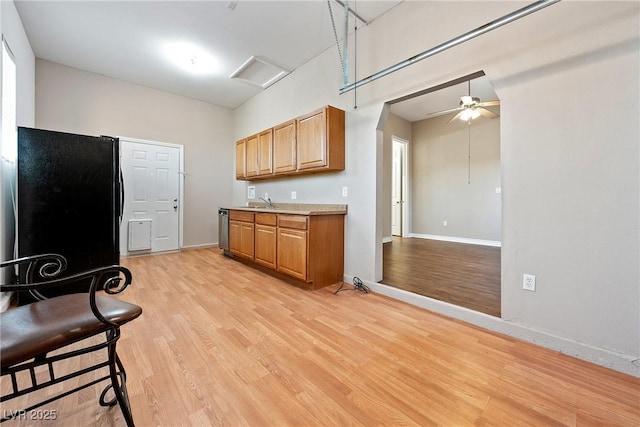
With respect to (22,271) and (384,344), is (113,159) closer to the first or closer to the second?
(22,271)

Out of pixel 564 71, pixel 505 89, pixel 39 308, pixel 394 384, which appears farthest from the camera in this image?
pixel 505 89

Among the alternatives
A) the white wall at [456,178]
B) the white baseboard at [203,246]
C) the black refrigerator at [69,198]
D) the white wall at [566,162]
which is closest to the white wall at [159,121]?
the white baseboard at [203,246]

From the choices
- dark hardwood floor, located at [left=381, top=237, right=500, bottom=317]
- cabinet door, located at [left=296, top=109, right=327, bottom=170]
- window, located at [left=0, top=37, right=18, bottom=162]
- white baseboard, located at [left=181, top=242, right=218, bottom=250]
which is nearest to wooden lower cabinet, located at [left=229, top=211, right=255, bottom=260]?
cabinet door, located at [left=296, top=109, right=327, bottom=170]

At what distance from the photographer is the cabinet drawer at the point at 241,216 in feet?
12.5

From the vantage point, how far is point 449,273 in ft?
10.9

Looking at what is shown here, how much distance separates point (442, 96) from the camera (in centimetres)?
503

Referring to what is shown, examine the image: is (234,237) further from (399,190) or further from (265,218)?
(399,190)

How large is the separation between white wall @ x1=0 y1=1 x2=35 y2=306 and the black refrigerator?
6.0 inches

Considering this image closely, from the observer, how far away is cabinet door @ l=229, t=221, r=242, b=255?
4047mm

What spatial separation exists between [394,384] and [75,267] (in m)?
3.10

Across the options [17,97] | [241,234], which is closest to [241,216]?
[241,234]

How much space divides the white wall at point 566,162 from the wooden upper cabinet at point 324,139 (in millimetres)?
1043

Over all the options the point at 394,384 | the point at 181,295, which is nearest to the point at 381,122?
the point at 394,384

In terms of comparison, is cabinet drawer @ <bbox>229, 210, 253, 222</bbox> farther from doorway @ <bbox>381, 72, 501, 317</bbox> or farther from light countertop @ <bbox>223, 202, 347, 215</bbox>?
doorway @ <bbox>381, 72, 501, 317</bbox>
